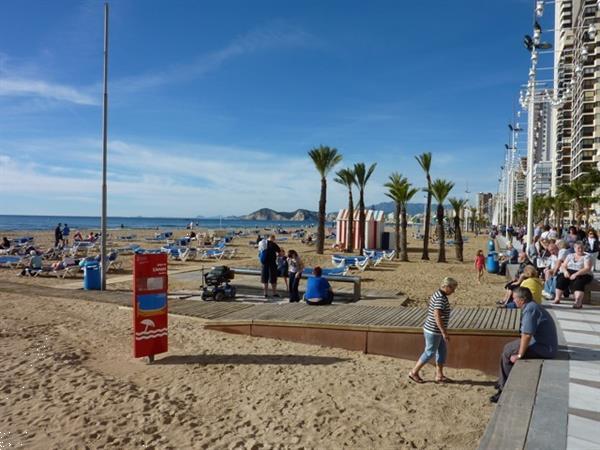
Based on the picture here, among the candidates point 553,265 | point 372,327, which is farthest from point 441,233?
point 372,327

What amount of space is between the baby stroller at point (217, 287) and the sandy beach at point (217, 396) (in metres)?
2.45

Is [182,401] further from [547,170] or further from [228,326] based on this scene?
[547,170]

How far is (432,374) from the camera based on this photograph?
663cm

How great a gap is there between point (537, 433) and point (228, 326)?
5.92 metres

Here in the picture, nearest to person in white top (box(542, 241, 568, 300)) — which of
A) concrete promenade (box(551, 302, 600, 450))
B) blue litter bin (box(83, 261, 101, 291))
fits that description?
concrete promenade (box(551, 302, 600, 450))

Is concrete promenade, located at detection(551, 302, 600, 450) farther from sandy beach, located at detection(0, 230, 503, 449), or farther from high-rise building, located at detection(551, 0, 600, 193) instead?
high-rise building, located at detection(551, 0, 600, 193)

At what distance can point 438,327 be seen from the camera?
5910 millimetres

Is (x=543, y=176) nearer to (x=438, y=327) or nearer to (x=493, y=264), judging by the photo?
(x=493, y=264)

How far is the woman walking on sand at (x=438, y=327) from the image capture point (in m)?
5.87

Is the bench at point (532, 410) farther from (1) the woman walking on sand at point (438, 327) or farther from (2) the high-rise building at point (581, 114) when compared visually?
(2) the high-rise building at point (581, 114)

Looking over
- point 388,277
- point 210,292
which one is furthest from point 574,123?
point 210,292

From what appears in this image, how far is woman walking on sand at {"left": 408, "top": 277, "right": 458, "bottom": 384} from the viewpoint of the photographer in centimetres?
587

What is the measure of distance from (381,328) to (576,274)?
404 cm

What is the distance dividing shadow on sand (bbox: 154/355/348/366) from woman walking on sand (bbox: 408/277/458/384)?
1.42 meters
